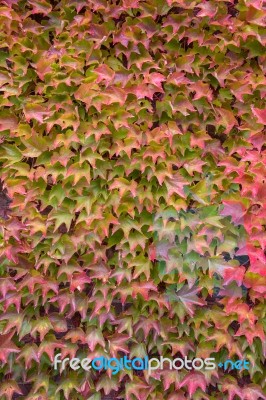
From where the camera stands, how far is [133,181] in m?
1.79

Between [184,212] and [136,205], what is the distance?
0.20 metres

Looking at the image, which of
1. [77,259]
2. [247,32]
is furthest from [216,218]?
[247,32]

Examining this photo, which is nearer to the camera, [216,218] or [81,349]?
[216,218]

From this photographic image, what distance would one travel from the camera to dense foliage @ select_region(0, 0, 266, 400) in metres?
1.77

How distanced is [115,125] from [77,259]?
1.85 ft

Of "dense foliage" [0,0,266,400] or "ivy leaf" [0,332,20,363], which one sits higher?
"dense foliage" [0,0,266,400]

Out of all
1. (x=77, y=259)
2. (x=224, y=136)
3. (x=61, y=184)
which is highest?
(x=224, y=136)

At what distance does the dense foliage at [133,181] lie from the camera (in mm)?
1773

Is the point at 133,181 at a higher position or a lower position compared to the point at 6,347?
higher

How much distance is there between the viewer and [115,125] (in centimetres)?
175

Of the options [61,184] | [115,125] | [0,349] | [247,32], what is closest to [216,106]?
[247,32]

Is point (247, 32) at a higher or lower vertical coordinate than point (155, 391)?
higher

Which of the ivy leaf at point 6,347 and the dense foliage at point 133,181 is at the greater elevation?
the dense foliage at point 133,181

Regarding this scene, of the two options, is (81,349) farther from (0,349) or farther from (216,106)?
(216,106)
